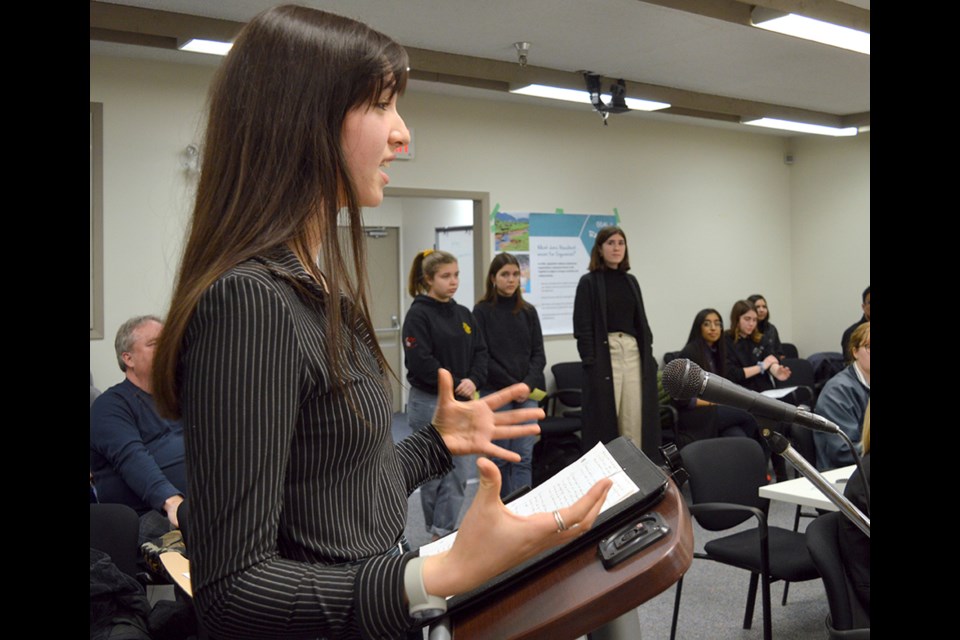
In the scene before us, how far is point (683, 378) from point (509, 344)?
12.6 feet

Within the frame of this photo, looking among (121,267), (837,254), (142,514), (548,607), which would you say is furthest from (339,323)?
(837,254)

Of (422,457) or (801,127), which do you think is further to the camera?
(801,127)

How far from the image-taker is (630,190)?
273 inches

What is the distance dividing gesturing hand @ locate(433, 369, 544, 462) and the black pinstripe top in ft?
0.87

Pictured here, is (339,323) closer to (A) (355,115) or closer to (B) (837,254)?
(A) (355,115)

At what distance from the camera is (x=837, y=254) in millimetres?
7859

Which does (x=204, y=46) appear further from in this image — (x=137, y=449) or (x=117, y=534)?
(x=117, y=534)

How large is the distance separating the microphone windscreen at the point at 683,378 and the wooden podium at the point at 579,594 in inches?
18.7

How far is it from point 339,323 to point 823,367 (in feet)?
23.0

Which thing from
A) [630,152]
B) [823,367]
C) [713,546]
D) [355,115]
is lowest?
[713,546]

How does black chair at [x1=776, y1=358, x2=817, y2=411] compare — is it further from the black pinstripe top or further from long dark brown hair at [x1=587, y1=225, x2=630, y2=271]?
the black pinstripe top

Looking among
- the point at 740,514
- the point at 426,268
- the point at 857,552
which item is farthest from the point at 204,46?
the point at 857,552

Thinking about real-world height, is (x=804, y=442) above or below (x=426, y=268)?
below

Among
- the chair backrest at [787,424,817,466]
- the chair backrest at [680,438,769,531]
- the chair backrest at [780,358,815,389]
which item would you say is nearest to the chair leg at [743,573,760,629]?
the chair backrest at [680,438,769,531]
